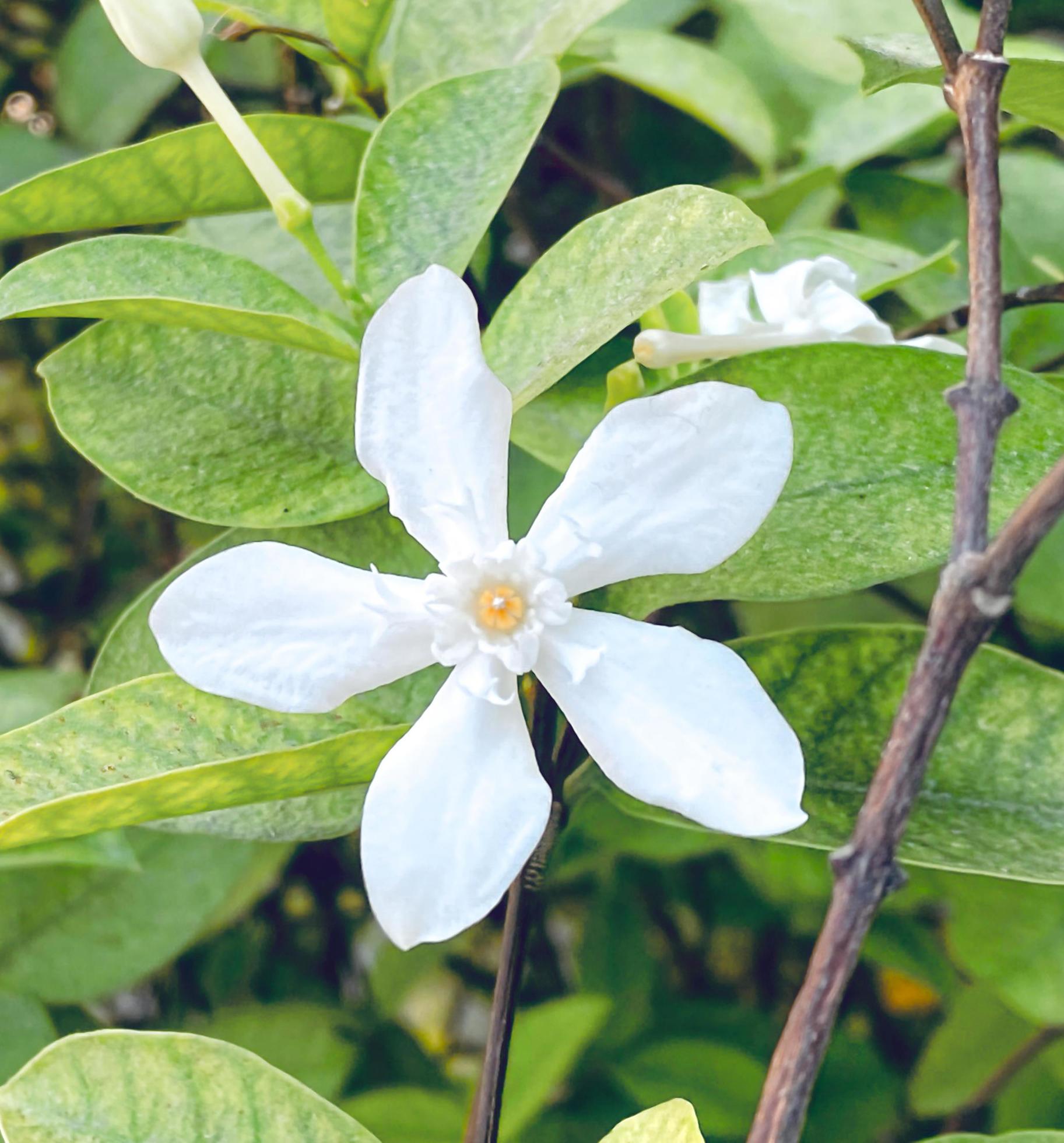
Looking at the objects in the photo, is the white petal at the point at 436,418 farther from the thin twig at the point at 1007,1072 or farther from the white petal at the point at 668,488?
the thin twig at the point at 1007,1072

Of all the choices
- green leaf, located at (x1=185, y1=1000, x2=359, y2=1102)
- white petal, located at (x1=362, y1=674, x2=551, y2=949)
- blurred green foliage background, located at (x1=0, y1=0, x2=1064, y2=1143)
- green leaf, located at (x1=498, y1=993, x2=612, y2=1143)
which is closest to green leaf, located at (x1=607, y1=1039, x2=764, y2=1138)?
blurred green foliage background, located at (x1=0, y1=0, x2=1064, y2=1143)

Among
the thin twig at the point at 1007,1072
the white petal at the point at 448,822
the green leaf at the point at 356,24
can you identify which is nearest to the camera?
the white petal at the point at 448,822

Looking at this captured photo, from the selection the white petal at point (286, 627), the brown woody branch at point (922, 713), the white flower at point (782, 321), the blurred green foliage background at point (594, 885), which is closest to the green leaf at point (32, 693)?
the blurred green foliage background at point (594, 885)

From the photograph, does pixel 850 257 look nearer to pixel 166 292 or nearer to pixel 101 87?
pixel 166 292

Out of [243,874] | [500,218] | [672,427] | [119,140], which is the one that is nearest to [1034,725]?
[672,427]

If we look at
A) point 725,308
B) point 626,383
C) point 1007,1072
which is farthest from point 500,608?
point 1007,1072
